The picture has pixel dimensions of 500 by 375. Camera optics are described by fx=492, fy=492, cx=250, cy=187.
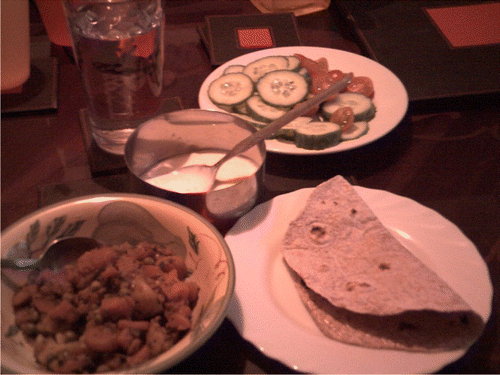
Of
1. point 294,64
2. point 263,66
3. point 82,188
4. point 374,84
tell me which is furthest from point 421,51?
point 82,188

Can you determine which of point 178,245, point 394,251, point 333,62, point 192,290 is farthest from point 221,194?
point 333,62

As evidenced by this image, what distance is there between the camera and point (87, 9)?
171 centimetres

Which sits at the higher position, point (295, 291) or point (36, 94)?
point (36, 94)

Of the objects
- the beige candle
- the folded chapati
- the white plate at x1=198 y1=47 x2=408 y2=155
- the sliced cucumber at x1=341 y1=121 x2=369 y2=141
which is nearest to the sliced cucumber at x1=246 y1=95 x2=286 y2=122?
the white plate at x1=198 y1=47 x2=408 y2=155

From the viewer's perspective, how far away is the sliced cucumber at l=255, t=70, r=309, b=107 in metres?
2.07

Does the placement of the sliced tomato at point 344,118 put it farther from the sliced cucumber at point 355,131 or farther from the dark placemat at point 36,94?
the dark placemat at point 36,94

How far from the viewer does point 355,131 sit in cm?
194

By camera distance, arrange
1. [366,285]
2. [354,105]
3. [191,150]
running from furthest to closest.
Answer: [354,105], [191,150], [366,285]

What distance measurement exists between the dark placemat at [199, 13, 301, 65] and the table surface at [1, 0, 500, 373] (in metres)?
0.14

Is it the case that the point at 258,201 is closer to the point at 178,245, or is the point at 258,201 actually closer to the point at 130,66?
the point at 178,245

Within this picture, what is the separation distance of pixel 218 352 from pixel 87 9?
4.06 feet

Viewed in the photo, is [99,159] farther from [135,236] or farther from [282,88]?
[282,88]

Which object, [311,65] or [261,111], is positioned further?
[311,65]

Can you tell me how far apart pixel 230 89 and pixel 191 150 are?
46 cm
